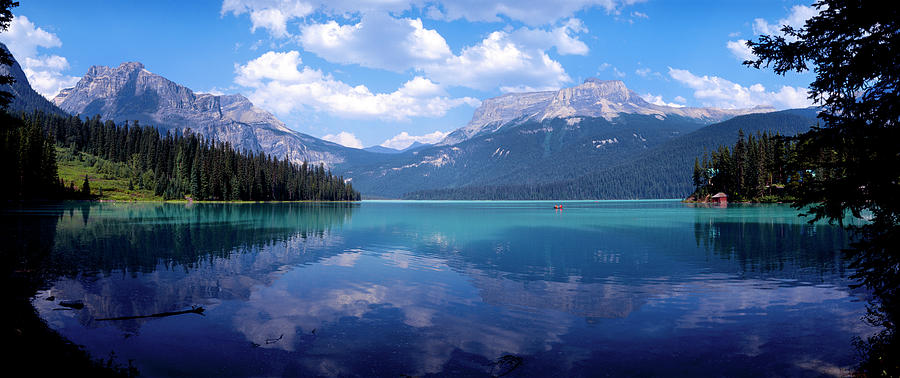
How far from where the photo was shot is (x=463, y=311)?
17.5 m

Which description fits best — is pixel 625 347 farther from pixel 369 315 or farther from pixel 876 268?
pixel 369 315

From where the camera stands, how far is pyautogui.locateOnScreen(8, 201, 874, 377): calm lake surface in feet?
39.1

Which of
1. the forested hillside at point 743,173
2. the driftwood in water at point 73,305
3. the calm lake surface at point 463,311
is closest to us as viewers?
the calm lake surface at point 463,311

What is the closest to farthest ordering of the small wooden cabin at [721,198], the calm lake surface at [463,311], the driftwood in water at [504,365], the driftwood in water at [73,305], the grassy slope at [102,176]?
1. the driftwood in water at [504,365]
2. the calm lake surface at [463,311]
3. the driftwood in water at [73,305]
4. the small wooden cabin at [721,198]
5. the grassy slope at [102,176]

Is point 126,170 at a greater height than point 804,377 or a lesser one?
greater

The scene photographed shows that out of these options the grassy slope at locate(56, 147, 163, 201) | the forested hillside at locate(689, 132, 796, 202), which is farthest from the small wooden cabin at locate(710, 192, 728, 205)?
the grassy slope at locate(56, 147, 163, 201)

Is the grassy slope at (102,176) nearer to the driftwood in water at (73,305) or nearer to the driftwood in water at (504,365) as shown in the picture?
the driftwood in water at (73,305)

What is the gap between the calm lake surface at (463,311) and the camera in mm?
11930

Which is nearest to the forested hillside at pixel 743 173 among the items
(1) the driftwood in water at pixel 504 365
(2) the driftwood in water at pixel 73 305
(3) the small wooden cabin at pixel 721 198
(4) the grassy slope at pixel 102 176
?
(3) the small wooden cabin at pixel 721 198

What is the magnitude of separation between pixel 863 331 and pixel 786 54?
9.16 metres

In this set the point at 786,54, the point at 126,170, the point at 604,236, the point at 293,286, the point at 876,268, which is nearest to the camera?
the point at 876,268

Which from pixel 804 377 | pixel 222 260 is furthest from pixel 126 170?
pixel 804 377

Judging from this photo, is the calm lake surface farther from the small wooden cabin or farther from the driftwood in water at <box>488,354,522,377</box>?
the small wooden cabin

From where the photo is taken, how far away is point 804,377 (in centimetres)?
1085
